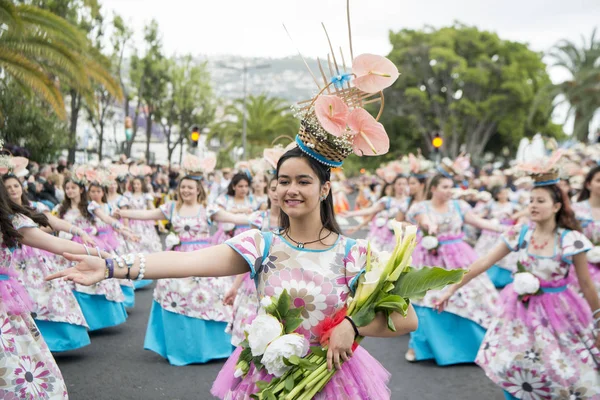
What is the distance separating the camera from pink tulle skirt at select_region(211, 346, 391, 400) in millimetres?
2914

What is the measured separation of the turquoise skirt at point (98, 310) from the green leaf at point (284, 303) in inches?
229

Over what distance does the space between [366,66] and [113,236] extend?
762 centimetres

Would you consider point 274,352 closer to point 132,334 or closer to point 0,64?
point 132,334

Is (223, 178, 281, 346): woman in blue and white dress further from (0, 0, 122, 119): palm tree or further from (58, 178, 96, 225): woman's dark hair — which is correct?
(0, 0, 122, 119): palm tree

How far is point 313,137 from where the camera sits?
121 inches

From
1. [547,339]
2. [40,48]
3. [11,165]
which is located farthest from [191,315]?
[40,48]

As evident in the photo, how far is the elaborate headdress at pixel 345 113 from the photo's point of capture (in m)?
2.88

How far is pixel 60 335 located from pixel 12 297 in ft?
9.23

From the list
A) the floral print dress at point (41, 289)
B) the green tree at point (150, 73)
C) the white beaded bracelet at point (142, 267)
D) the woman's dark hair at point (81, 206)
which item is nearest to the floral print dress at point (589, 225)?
the white beaded bracelet at point (142, 267)

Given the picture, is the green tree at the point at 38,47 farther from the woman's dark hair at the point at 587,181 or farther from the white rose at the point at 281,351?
the white rose at the point at 281,351

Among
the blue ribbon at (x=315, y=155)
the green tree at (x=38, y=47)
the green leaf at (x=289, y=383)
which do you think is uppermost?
the green tree at (x=38, y=47)

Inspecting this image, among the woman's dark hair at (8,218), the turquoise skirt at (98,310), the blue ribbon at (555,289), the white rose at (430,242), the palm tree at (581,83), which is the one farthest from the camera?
the palm tree at (581,83)

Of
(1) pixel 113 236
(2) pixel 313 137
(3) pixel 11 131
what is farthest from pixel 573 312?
(3) pixel 11 131

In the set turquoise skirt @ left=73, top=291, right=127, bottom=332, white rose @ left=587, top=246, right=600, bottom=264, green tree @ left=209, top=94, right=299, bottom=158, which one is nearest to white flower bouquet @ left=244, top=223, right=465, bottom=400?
white rose @ left=587, top=246, right=600, bottom=264
